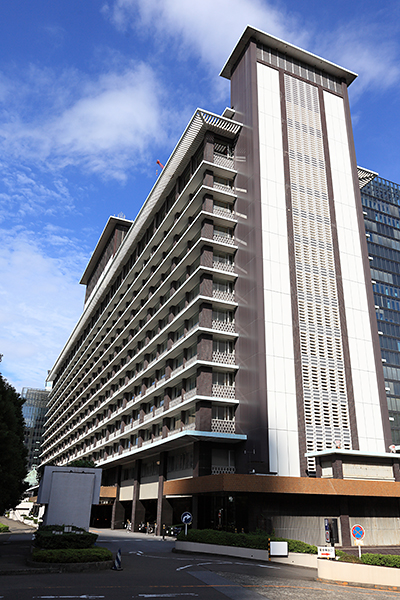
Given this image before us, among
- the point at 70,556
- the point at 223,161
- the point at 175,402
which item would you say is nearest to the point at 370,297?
the point at 223,161

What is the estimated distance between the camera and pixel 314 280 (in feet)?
141

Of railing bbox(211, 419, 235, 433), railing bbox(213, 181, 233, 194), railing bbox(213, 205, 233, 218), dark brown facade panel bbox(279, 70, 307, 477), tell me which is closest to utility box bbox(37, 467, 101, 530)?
railing bbox(211, 419, 235, 433)

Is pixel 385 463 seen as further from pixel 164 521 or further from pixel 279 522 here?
pixel 164 521

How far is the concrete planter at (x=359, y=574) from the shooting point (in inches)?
723

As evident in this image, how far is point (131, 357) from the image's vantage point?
212 ft

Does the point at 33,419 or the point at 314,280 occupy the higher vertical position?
the point at 33,419

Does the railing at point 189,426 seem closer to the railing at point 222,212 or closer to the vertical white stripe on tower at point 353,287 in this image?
the vertical white stripe on tower at point 353,287

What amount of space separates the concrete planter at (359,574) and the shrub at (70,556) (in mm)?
9615

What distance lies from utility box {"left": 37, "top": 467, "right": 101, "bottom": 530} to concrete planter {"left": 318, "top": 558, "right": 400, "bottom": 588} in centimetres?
1302

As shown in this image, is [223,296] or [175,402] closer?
[223,296]

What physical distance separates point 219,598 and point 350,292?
112 feet

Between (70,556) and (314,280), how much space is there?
1191 inches

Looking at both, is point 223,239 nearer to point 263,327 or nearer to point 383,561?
point 263,327

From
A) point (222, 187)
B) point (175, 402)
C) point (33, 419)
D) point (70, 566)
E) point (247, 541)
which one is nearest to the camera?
point (70, 566)
